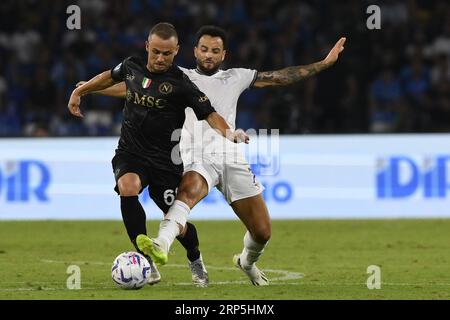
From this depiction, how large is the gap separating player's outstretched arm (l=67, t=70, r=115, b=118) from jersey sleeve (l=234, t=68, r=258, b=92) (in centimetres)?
105

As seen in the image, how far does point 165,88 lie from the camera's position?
330 inches

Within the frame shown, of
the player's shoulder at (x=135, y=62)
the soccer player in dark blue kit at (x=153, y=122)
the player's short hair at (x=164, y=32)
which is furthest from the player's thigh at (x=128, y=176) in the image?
the player's short hair at (x=164, y=32)

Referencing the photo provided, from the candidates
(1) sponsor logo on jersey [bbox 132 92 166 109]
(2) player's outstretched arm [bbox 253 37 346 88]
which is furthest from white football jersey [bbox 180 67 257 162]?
(1) sponsor logo on jersey [bbox 132 92 166 109]

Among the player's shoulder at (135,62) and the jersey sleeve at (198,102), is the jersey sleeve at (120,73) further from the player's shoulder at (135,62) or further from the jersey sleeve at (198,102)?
the jersey sleeve at (198,102)

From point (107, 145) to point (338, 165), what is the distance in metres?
3.22

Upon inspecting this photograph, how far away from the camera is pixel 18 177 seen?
48.4 feet

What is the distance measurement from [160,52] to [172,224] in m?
1.30

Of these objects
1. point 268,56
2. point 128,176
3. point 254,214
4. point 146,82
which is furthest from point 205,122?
point 268,56

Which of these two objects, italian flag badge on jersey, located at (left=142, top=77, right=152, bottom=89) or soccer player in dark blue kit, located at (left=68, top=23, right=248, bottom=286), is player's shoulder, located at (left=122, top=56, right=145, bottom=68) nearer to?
soccer player in dark blue kit, located at (left=68, top=23, right=248, bottom=286)

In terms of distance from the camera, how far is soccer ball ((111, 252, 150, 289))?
7887 millimetres

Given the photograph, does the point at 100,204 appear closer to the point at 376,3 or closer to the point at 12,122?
the point at 12,122

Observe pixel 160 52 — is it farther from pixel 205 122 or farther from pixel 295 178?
pixel 295 178

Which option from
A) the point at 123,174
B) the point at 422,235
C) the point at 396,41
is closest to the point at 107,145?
the point at 422,235

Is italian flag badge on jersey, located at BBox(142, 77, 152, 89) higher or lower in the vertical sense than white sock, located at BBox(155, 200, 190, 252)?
higher
